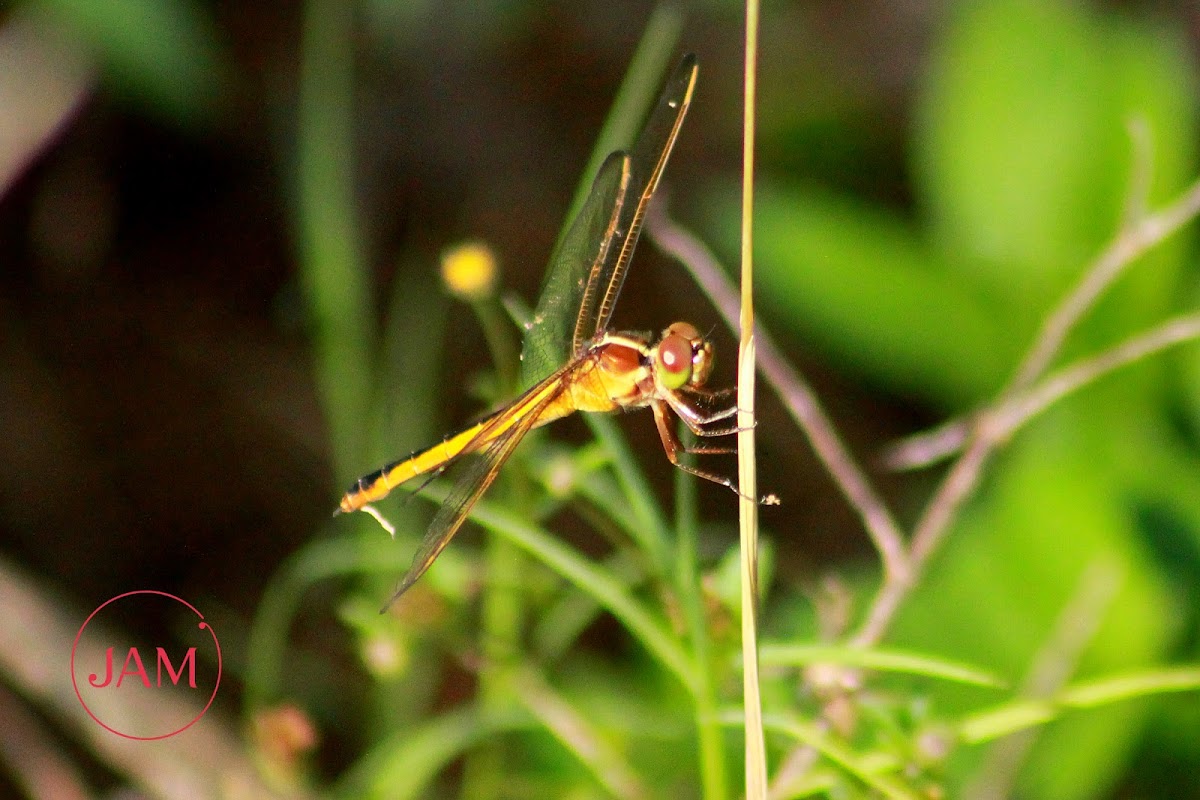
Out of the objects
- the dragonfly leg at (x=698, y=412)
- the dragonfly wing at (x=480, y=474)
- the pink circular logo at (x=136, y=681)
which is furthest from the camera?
the pink circular logo at (x=136, y=681)

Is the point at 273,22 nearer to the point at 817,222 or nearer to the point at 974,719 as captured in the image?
the point at 817,222

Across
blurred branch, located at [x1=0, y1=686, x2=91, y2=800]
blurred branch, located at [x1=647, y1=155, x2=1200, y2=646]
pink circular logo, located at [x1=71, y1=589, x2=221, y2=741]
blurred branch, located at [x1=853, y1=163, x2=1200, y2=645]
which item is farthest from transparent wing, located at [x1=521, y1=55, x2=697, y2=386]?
blurred branch, located at [x1=0, y1=686, x2=91, y2=800]

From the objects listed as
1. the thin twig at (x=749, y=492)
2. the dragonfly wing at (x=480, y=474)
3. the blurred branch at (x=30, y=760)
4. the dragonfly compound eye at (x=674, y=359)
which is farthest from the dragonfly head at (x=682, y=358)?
the blurred branch at (x=30, y=760)

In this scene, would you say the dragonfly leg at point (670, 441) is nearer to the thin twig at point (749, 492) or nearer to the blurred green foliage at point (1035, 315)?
the thin twig at point (749, 492)

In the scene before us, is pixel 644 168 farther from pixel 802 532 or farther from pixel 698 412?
pixel 802 532

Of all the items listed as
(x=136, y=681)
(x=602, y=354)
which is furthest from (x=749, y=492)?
(x=136, y=681)

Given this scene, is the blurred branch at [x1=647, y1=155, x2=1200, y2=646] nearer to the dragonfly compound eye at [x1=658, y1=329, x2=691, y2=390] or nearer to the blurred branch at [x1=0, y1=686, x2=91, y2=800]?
the dragonfly compound eye at [x1=658, y1=329, x2=691, y2=390]

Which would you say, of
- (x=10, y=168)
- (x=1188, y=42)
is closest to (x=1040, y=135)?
(x=1188, y=42)
